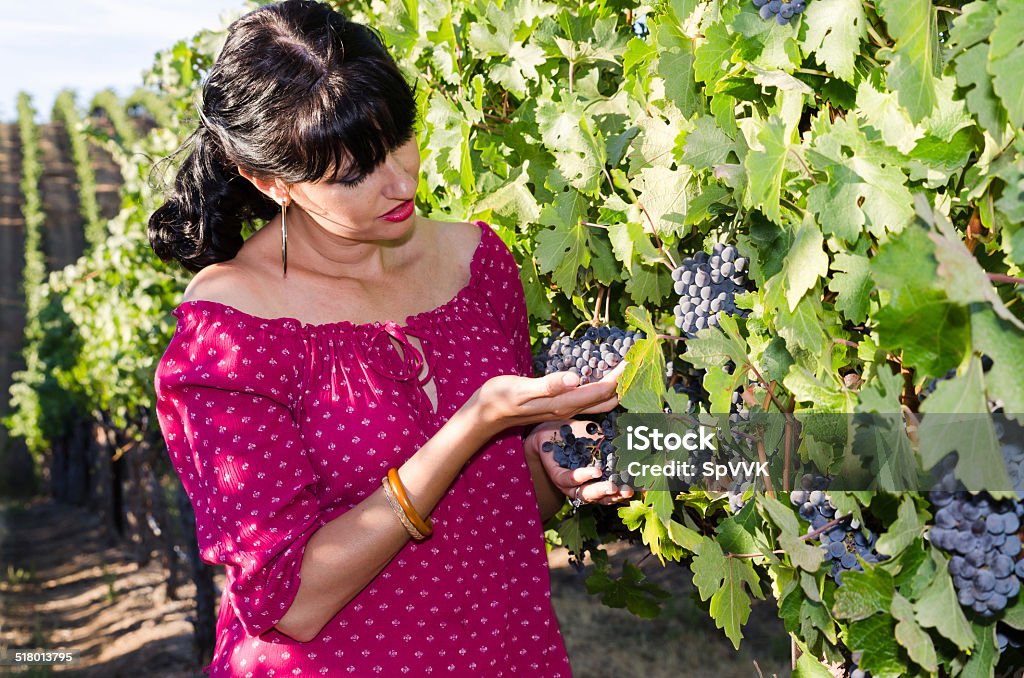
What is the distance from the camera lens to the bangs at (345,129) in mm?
1733

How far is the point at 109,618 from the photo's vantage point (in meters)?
10.4

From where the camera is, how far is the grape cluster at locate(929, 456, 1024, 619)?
106cm

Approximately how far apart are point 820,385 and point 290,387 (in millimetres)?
1013

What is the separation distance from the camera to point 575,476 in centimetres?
187

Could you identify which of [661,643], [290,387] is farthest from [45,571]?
[290,387]

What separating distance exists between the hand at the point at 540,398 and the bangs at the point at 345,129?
0.50 m

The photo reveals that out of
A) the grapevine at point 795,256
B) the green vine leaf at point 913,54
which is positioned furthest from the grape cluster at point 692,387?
the green vine leaf at point 913,54

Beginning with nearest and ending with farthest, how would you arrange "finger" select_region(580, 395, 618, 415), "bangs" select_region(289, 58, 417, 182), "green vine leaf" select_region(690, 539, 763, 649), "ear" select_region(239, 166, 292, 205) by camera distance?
"green vine leaf" select_region(690, 539, 763, 649), "finger" select_region(580, 395, 618, 415), "bangs" select_region(289, 58, 417, 182), "ear" select_region(239, 166, 292, 205)

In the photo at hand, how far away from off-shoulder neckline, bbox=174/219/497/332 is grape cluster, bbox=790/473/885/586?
0.94 meters

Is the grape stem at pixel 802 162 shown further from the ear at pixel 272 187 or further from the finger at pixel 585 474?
the ear at pixel 272 187

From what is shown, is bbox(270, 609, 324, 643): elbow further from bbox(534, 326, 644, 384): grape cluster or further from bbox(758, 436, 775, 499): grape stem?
bbox(758, 436, 775, 499): grape stem

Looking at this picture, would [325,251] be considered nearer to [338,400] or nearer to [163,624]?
[338,400]

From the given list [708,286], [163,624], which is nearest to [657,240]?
[708,286]

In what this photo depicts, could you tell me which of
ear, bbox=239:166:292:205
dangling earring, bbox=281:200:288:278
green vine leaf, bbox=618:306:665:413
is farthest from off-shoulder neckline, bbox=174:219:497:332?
green vine leaf, bbox=618:306:665:413
